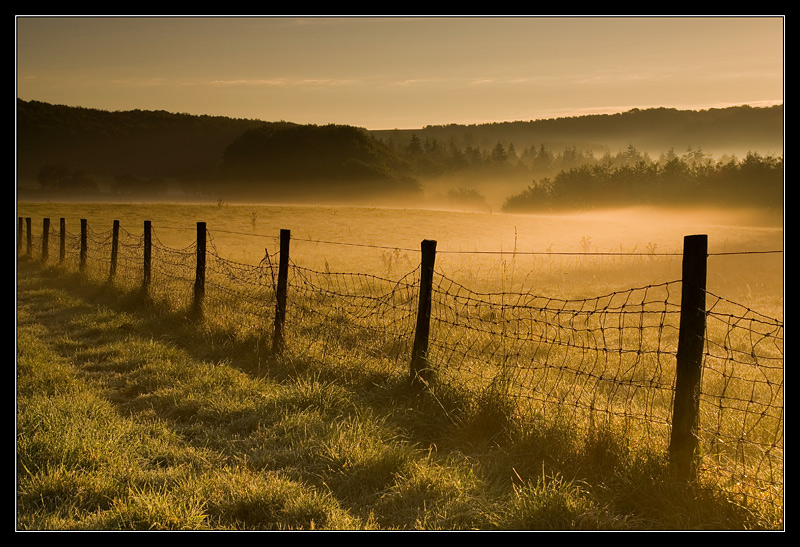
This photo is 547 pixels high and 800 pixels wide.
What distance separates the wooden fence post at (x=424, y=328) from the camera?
645 cm

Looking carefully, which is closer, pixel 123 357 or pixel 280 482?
pixel 280 482

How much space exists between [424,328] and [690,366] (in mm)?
2951

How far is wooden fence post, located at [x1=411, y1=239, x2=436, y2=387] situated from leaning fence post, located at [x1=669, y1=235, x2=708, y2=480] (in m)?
2.63

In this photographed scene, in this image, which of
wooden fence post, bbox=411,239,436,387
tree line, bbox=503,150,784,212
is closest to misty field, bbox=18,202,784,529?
wooden fence post, bbox=411,239,436,387

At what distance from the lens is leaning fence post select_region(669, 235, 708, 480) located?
4.30m

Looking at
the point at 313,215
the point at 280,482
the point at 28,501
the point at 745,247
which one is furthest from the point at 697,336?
the point at 313,215

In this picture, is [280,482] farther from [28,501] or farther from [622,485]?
[622,485]

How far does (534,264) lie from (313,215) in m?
29.4

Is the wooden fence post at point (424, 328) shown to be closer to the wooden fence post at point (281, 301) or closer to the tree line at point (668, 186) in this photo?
the wooden fence post at point (281, 301)

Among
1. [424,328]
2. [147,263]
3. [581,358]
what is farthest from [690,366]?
→ [147,263]

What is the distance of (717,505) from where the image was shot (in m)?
4.07

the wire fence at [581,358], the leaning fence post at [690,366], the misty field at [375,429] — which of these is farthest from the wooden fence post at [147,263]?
the leaning fence post at [690,366]

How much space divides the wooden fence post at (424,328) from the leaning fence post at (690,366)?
8.64 ft

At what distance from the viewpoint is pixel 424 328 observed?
663 cm
